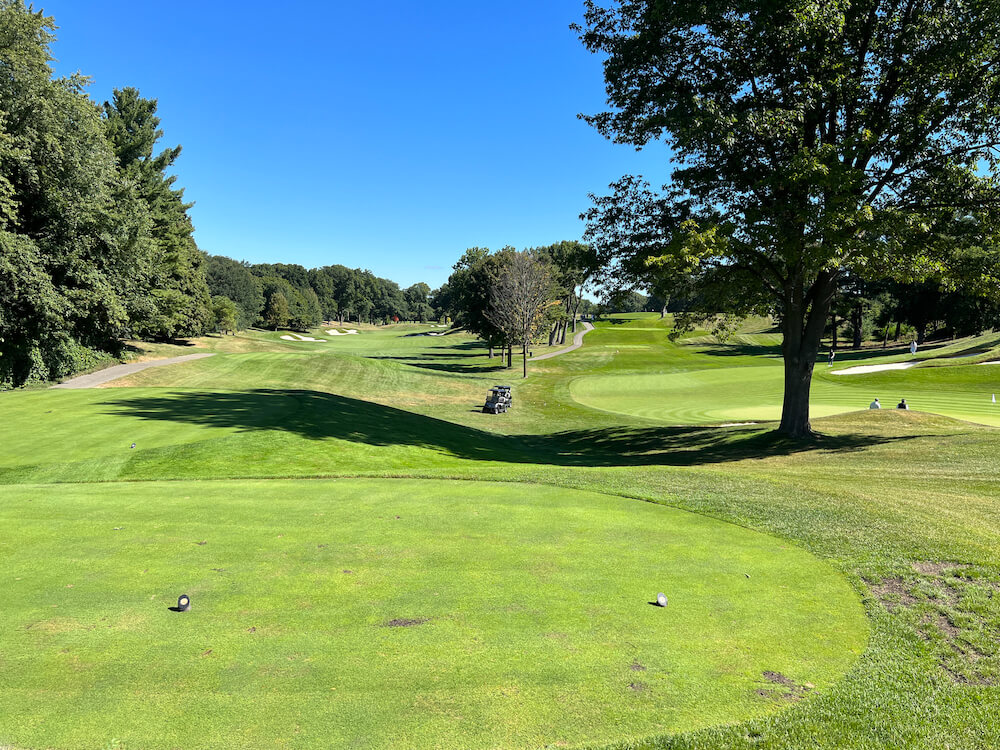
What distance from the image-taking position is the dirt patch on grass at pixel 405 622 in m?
4.59

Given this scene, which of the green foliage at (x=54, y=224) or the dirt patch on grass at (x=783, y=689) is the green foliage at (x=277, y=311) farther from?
the dirt patch on grass at (x=783, y=689)

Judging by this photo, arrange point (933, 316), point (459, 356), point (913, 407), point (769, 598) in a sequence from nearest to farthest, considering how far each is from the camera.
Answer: point (769, 598) < point (913, 407) < point (933, 316) < point (459, 356)

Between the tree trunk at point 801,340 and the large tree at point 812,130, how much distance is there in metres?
0.08

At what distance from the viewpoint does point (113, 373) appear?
109 feet

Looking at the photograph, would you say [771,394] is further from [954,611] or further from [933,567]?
[954,611]

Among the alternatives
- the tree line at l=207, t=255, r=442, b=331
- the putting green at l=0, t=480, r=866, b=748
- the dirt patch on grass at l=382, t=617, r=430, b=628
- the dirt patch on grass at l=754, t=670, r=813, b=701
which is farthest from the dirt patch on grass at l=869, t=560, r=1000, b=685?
the tree line at l=207, t=255, r=442, b=331

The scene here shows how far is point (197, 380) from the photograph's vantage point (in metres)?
34.7

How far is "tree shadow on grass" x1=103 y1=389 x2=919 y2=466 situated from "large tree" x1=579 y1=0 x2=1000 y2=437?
3.97 meters

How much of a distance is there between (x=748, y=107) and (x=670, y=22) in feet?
11.6

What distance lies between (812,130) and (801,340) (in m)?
6.78

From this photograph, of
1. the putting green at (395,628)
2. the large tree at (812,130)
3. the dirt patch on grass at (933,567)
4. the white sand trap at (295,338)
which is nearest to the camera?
the putting green at (395,628)

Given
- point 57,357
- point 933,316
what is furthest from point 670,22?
point 933,316

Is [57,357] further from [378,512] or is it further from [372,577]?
[372,577]

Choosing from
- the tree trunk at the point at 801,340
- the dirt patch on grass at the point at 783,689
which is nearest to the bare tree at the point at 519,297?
the tree trunk at the point at 801,340
